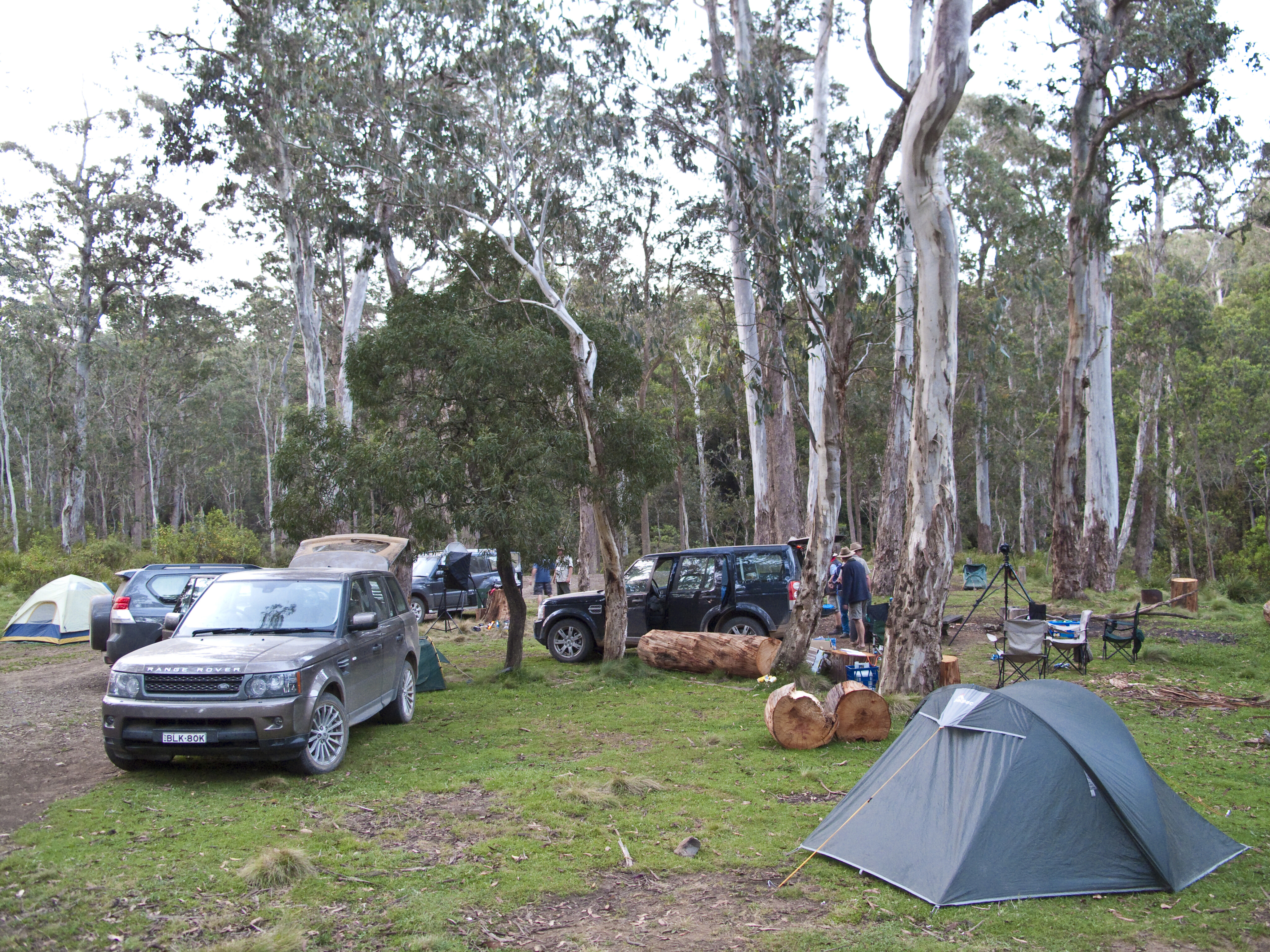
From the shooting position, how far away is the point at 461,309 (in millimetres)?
12102

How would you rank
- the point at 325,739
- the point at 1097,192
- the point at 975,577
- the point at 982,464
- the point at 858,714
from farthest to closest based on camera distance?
the point at 982,464 < the point at 975,577 < the point at 1097,192 < the point at 858,714 < the point at 325,739

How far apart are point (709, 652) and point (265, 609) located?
591 cm

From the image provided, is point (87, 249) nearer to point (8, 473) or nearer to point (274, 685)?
point (8, 473)

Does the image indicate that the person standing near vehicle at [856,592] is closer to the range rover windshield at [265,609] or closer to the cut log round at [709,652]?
the cut log round at [709,652]

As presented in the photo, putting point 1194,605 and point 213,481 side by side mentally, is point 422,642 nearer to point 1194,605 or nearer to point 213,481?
point 1194,605

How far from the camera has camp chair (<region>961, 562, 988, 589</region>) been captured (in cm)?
2147

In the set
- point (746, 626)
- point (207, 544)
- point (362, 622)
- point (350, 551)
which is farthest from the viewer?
point (207, 544)

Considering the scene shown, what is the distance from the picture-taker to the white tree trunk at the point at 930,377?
933 centimetres

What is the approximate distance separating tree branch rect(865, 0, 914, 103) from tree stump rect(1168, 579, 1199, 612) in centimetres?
1058

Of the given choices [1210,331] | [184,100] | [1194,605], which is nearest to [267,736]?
[1194,605]

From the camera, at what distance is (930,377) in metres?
9.66

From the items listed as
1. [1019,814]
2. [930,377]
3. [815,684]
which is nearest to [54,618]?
[815,684]

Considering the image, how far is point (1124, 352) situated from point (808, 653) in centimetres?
2301

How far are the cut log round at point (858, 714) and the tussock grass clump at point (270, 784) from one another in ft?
14.7
